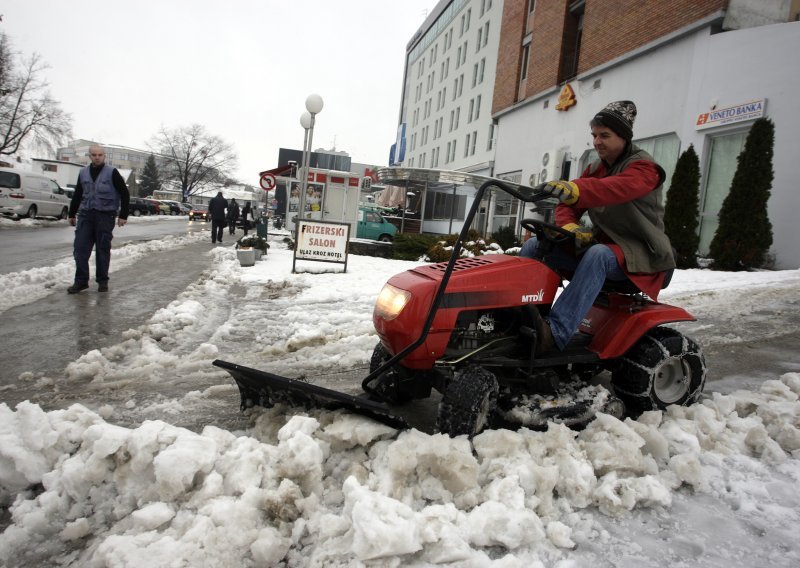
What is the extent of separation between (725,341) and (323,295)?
5131mm

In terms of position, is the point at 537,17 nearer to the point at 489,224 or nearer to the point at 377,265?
the point at 489,224

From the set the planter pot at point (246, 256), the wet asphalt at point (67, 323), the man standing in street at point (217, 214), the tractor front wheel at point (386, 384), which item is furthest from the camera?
the man standing in street at point (217, 214)

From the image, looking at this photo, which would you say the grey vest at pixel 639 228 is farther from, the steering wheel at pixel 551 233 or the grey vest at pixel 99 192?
the grey vest at pixel 99 192

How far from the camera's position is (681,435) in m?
2.81

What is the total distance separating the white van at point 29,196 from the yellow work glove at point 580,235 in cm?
2508

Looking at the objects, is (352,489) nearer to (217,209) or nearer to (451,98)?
(217,209)

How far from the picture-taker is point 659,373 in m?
3.45

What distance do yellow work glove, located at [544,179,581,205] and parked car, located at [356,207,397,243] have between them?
18451 millimetres

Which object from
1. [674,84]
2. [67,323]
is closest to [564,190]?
[67,323]

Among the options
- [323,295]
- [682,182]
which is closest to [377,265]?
[323,295]

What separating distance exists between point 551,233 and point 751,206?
1097 cm

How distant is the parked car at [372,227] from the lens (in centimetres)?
2117

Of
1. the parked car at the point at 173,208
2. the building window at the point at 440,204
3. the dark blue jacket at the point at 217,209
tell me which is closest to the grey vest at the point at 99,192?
the dark blue jacket at the point at 217,209

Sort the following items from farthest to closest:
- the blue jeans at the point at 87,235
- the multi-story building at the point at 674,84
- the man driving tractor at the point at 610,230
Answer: the multi-story building at the point at 674,84
the blue jeans at the point at 87,235
the man driving tractor at the point at 610,230
